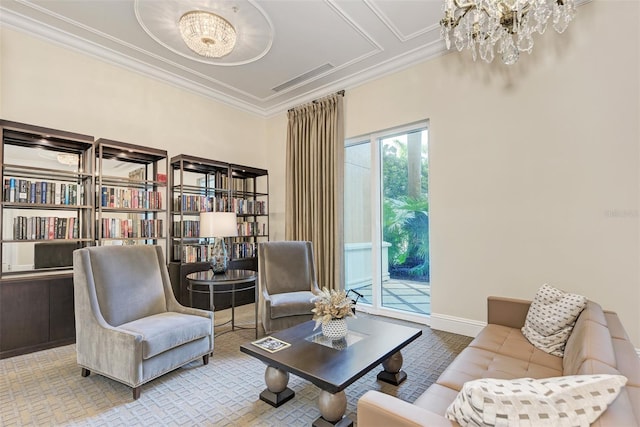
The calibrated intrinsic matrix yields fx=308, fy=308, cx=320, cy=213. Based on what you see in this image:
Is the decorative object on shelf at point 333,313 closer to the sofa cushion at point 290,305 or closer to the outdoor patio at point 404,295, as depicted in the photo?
the sofa cushion at point 290,305

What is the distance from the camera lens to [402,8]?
3.10 metres

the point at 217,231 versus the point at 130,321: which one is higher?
the point at 217,231

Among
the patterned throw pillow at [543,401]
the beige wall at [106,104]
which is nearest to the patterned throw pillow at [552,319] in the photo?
the patterned throw pillow at [543,401]

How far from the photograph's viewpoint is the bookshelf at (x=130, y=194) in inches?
142

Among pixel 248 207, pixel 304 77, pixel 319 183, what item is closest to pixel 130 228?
pixel 248 207

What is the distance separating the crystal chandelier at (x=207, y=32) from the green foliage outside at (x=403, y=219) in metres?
2.45

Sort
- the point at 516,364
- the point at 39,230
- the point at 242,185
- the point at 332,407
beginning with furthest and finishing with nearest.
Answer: the point at 242,185 → the point at 39,230 → the point at 516,364 → the point at 332,407

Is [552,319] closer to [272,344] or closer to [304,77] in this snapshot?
[272,344]

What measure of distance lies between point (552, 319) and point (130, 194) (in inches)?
174

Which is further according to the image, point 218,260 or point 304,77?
point 304,77

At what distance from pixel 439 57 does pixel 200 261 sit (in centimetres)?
407

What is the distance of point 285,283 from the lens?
3.80 meters

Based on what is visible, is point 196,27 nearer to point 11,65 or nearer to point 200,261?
point 11,65

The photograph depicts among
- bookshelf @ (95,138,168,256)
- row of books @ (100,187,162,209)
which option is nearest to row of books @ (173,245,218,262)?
bookshelf @ (95,138,168,256)
